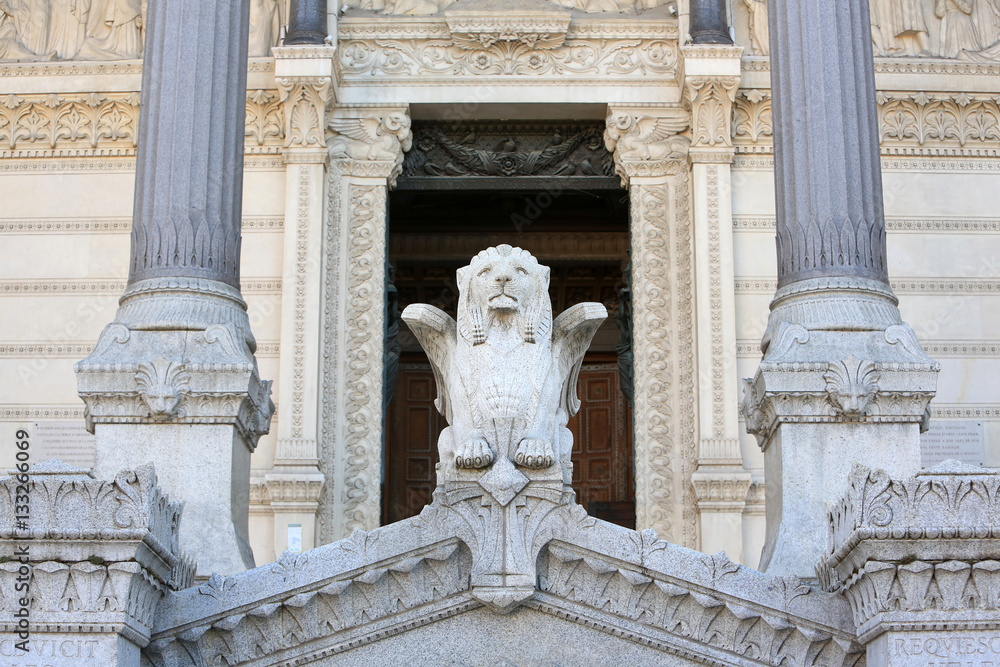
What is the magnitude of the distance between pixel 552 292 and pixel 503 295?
1501 cm

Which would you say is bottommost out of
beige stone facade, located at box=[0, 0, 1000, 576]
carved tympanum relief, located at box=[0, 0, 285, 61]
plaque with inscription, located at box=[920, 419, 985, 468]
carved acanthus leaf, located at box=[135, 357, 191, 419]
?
plaque with inscription, located at box=[920, 419, 985, 468]

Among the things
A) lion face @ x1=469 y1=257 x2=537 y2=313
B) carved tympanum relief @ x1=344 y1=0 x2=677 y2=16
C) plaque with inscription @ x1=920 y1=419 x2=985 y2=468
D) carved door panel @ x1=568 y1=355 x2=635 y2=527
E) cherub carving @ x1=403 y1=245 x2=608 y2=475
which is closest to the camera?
cherub carving @ x1=403 y1=245 x2=608 y2=475

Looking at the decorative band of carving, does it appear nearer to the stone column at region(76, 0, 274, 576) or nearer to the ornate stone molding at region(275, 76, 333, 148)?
the stone column at region(76, 0, 274, 576)

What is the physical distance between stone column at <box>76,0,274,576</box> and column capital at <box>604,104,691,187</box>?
5689 millimetres

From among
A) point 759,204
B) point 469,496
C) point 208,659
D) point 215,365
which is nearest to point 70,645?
point 208,659

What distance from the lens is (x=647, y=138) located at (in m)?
17.4

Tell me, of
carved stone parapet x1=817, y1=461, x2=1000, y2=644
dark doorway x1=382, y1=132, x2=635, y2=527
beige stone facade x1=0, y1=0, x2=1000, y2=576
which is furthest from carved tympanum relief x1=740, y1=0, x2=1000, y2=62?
carved stone parapet x1=817, y1=461, x2=1000, y2=644

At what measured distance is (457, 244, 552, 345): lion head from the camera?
9.34m

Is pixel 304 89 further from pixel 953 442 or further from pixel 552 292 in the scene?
pixel 953 442

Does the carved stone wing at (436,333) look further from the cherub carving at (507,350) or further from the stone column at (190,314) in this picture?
the stone column at (190,314)

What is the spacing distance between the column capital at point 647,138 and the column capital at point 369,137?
266 cm

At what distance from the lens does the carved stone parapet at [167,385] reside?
36.8 feet

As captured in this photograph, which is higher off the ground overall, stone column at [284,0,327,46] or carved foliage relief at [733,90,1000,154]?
stone column at [284,0,327,46]

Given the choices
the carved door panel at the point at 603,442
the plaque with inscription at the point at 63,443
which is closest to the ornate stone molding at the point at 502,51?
the plaque with inscription at the point at 63,443
